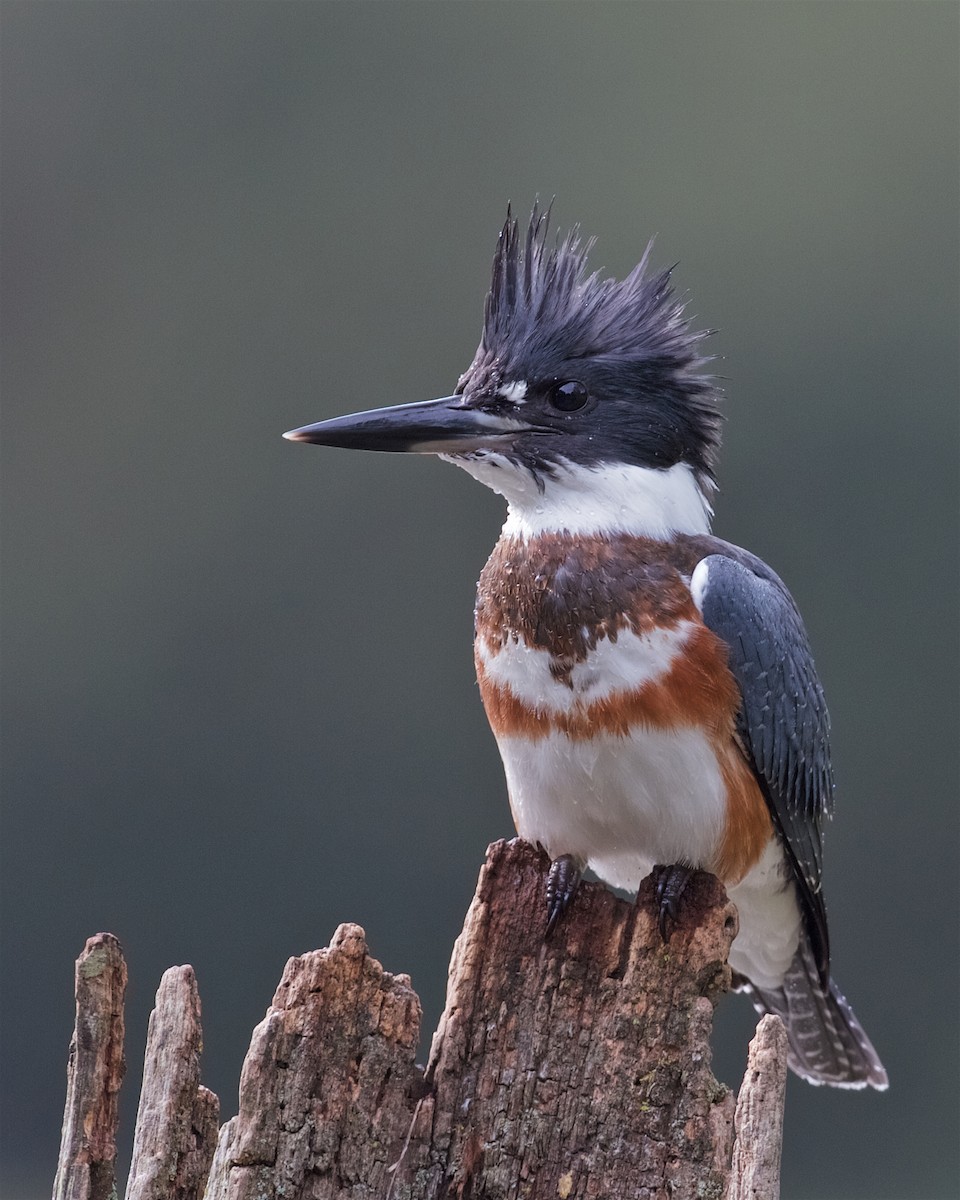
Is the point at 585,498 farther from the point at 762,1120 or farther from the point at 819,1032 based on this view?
the point at 819,1032

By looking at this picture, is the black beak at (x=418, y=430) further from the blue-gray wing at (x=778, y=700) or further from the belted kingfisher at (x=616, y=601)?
the blue-gray wing at (x=778, y=700)

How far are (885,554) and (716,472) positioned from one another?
5.00 meters

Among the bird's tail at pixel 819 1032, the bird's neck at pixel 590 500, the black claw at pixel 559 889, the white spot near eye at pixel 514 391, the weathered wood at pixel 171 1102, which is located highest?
the white spot near eye at pixel 514 391

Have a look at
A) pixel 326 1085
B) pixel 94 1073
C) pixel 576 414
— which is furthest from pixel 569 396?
pixel 94 1073

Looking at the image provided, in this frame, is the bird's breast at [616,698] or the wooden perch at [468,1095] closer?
the wooden perch at [468,1095]

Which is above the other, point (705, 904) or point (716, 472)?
point (716, 472)

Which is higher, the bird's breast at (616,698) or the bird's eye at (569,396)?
the bird's eye at (569,396)

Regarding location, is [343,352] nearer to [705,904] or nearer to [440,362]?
[440,362]

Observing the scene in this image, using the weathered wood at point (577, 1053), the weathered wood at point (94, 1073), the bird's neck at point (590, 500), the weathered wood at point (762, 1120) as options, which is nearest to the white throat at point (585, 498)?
the bird's neck at point (590, 500)

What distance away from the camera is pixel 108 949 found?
2008 millimetres

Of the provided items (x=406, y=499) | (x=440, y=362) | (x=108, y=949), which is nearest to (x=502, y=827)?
(x=406, y=499)

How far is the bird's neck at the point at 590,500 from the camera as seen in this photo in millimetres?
2377

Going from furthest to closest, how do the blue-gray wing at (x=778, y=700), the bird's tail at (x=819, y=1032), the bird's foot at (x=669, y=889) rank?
the bird's tail at (x=819, y=1032) < the blue-gray wing at (x=778, y=700) < the bird's foot at (x=669, y=889)

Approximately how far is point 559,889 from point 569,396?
744mm
